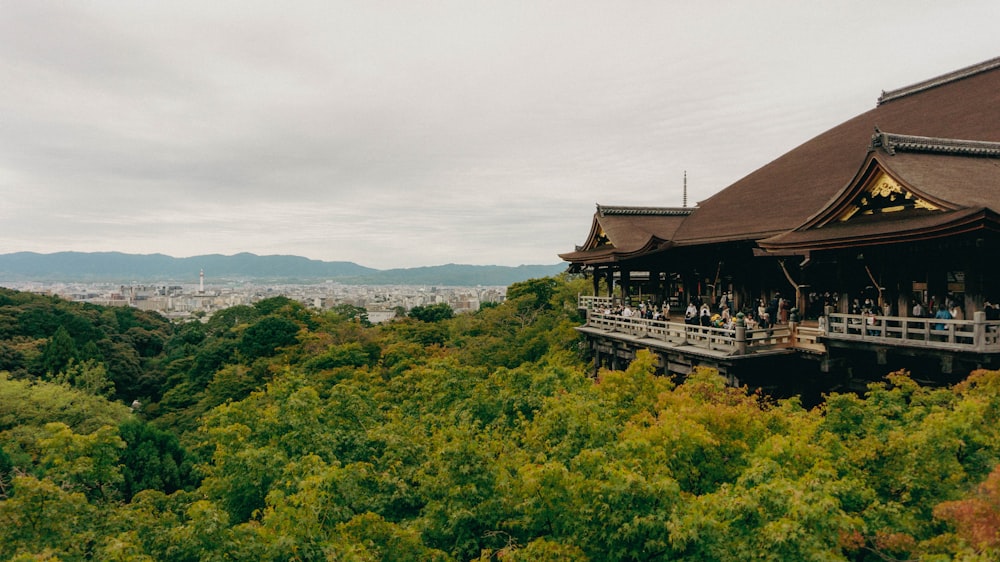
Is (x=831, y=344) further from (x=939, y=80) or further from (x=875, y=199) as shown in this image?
(x=939, y=80)

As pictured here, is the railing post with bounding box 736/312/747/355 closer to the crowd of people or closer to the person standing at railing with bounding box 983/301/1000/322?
the crowd of people

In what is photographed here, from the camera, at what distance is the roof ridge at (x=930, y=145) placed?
39.7 ft

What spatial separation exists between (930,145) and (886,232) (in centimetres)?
330

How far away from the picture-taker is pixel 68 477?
40.9ft

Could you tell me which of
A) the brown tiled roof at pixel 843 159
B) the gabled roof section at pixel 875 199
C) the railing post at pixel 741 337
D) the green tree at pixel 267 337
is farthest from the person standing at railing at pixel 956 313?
the green tree at pixel 267 337

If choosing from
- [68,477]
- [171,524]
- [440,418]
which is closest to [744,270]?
[440,418]

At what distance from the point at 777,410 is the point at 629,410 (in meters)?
2.81

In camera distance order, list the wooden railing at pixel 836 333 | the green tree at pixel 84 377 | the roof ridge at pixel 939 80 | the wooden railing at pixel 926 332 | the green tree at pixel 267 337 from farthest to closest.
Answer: the green tree at pixel 84 377
the green tree at pixel 267 337
the roof ridge at pixel 939 80
the wooden railing at pixel 836 333
the wooden railing at pixel 926 332

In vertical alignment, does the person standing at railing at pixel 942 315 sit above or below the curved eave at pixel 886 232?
below

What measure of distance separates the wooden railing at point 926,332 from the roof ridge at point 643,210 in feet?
36.4

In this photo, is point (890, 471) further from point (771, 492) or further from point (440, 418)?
point (440, 418)

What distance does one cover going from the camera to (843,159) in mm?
18359

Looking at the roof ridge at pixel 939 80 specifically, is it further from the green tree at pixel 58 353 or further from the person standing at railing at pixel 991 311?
the green tree at pixel 58 353

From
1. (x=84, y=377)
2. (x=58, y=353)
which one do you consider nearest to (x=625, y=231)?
(x=84, y=377)
